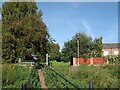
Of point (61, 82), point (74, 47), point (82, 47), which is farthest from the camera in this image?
point (74, 47)

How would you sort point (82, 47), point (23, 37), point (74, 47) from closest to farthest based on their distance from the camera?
point (23, 37) < point (82, 47) < point (74, 47)

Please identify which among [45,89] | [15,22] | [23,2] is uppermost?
[23,2]

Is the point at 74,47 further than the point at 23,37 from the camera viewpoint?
Yes

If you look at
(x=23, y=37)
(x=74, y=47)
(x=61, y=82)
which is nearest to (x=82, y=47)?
(x=74, y=47)

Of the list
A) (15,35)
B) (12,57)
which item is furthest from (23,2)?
(12,57)

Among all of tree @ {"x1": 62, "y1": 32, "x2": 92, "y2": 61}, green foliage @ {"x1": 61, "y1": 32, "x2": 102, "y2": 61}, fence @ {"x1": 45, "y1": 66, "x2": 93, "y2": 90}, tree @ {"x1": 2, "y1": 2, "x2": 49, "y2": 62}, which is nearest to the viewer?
fence @ {"x1": 45, "y1": 66, "x2": 93, "y2": 90}

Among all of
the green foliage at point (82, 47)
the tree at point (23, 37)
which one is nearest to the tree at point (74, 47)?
the green foliage at point (82, 47)

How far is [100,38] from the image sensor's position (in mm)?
69500

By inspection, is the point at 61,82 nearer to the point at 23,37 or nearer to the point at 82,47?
the point at 23,37

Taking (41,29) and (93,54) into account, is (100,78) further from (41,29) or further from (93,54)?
(93,54)

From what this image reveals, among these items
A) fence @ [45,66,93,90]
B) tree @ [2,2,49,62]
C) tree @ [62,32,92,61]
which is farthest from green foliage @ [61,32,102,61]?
fence @ [45,66,93,90]

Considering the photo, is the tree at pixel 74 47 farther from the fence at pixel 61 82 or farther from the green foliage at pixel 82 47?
the fence at pixel 61 82

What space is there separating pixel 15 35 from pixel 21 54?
2650 millimetres

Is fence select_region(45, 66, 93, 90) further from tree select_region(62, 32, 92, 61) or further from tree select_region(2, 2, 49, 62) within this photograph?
tree select_region(62, 32, 92, 61)
